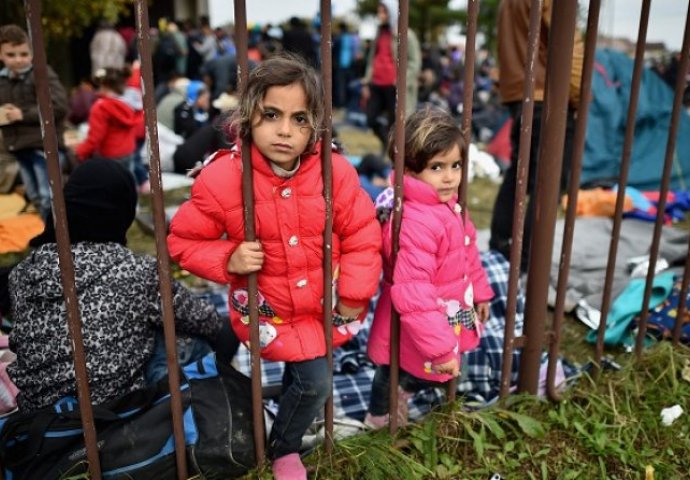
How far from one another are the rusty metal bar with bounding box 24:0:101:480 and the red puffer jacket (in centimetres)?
32

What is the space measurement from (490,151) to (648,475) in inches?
248

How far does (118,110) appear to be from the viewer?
17.6ft

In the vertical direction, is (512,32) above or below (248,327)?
above

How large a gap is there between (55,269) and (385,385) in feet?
3.95

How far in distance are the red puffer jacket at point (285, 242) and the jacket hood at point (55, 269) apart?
0.34 meters

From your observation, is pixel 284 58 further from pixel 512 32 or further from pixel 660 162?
pixel 660 162

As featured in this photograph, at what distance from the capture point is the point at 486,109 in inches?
397

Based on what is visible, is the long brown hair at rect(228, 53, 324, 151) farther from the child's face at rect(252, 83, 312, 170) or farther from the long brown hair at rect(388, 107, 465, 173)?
the long brown hair at rect(388, 107, 465, 173)

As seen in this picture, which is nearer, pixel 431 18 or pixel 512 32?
pixel 512 32

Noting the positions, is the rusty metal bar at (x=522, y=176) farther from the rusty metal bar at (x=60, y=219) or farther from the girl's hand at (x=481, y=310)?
the rusty metal bar at (x=60, y=219)

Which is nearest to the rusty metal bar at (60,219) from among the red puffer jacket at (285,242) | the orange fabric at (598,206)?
the red puffer jacket at (285,242)

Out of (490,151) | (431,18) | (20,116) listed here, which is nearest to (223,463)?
(20,116)

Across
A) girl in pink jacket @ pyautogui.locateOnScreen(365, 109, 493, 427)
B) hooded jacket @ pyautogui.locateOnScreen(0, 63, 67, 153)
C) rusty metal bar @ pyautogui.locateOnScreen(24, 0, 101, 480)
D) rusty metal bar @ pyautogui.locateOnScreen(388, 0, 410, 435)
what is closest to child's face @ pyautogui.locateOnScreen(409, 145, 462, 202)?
girl in pink jacket @ pyautogui.locateOnScreen(365, 109, 493, 427)

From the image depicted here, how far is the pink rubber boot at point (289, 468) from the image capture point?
6.44ft
